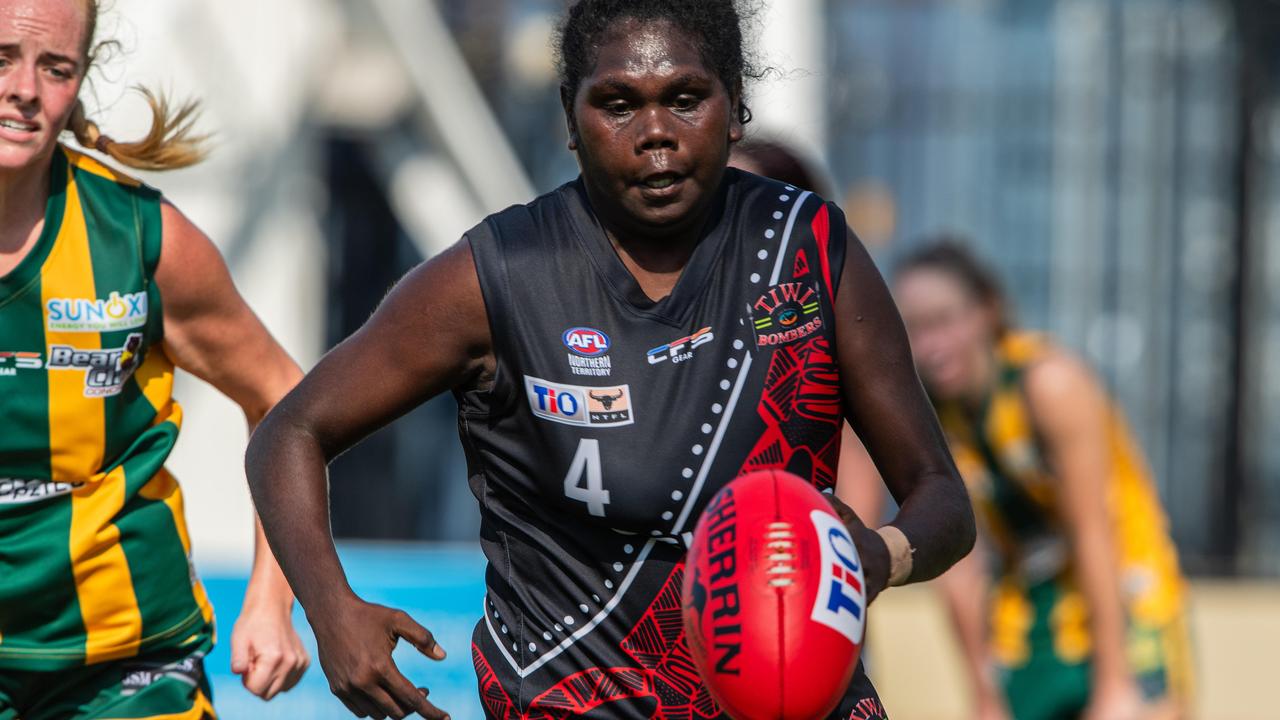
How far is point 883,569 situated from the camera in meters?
2.69

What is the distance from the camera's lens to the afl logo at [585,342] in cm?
286

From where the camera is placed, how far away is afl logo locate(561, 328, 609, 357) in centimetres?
286

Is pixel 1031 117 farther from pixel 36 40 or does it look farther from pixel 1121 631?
pixel 36 40

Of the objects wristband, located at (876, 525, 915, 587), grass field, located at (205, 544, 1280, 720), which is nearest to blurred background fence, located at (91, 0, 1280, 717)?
grass field, located at (205, 544, 1280, 720)

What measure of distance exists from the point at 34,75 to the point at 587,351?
1.19 metres

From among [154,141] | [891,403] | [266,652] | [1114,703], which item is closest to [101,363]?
[154,141]

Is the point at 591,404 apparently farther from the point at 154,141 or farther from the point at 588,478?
the point at 154,141

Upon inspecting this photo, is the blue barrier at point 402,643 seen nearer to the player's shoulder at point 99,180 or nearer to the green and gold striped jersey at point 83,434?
the green and gold striped jersey at point 83,434

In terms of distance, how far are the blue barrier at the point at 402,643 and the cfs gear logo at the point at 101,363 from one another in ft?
9.95

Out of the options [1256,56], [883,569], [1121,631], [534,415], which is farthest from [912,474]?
[1256,56]

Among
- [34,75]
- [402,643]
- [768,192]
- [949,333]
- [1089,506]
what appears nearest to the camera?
[768,192]

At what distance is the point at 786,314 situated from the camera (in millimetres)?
2910

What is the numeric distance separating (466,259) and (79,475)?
984 millimetres

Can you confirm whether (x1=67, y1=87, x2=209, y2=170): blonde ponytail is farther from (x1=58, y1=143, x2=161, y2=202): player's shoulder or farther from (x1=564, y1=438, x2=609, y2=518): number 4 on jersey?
(x1=564, y1=438, x2=609, y2=518): number 4 on jersey
